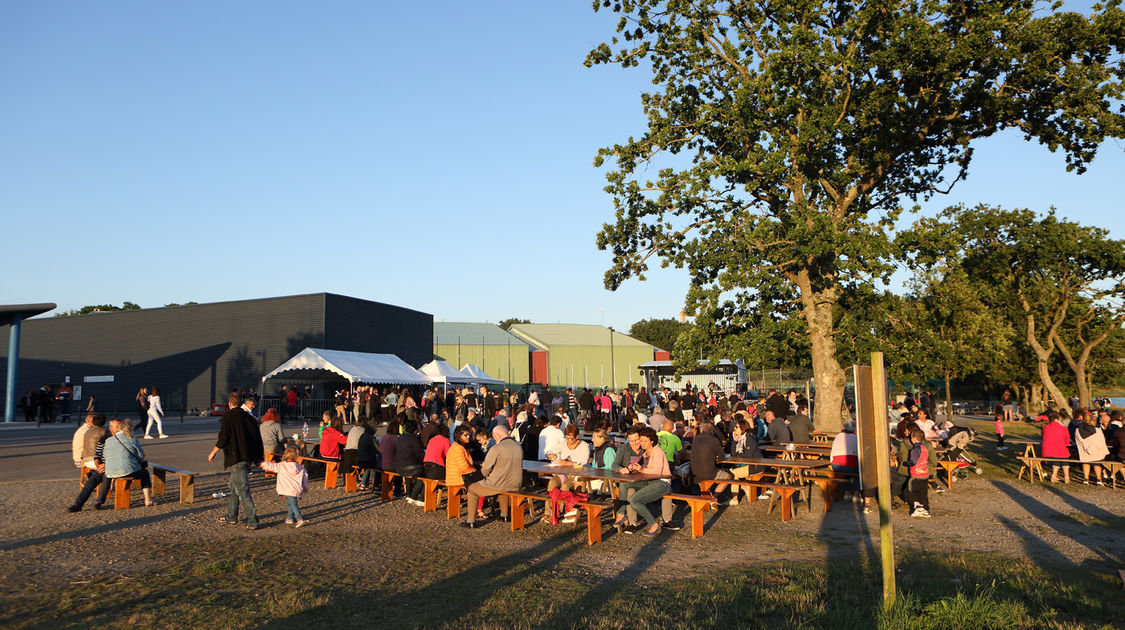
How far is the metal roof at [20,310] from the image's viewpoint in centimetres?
3195

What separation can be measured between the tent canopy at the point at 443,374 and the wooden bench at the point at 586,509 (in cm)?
2350

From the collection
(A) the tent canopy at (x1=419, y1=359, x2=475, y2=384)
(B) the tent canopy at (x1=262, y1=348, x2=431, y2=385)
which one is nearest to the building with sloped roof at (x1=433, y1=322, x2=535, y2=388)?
(A) the tent canopy at (x1=419, y1=359, x2=475, y2=384)

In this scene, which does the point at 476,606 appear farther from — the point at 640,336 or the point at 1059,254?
the point at 640,336

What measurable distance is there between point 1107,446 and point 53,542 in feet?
51.4

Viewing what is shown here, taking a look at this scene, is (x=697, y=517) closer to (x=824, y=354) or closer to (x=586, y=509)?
(x=586, y=509)

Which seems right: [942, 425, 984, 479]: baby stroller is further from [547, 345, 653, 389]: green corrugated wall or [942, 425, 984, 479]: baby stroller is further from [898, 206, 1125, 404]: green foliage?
[547, 345, 653, 389]: green corrugated wall

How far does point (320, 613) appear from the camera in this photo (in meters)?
5.75

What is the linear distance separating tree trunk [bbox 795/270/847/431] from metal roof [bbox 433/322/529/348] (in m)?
46.5

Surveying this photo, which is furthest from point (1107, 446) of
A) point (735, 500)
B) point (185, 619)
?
point (185, 619)

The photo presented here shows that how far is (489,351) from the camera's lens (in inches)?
2447

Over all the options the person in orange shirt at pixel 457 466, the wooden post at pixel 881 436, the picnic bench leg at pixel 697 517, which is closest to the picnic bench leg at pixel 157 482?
the person in orange shirt at pixel 457 466

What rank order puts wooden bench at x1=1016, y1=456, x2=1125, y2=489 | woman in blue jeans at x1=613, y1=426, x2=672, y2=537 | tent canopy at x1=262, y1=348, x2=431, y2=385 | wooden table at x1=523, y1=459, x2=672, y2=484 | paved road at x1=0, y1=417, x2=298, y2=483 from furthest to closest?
1. tent canopy at x1=262, y1=348, x2=431, y2=385
2. paved road at x1=0, y1=417, x2=298, y2=483
3. wooden bench at x1=1016, y1=456, x2=1125, y2=489
4. wooden table at x1=523, y1=459, x2=672, y2=484
5. woman in blue jeans at x1=613, y1=426, x2=672, y2=537

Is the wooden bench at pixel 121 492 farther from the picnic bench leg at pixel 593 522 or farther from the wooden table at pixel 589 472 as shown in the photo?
the picnic bench leg at pixel 593 522

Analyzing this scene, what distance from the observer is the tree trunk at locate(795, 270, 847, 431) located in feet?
56.3
